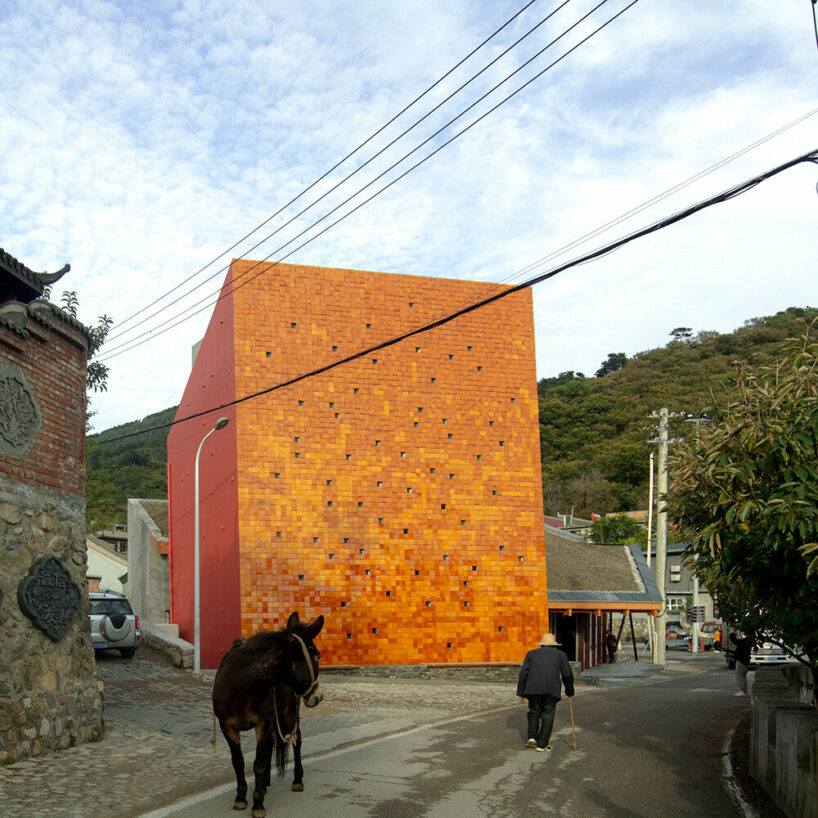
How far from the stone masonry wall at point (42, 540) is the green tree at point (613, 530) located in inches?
1612

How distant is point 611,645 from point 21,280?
32.5 meters

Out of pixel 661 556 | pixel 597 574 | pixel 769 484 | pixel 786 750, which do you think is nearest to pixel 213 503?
pixel 597 574

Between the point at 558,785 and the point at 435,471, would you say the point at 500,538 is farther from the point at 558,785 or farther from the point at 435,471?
the point at 558,785

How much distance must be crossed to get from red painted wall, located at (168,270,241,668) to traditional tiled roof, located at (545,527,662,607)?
10603 mm

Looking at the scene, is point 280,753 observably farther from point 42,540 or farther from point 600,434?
point 600,434

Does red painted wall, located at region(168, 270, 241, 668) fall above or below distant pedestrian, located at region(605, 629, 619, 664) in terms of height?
above

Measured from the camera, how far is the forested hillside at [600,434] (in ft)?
226

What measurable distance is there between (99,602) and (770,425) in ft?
64.7

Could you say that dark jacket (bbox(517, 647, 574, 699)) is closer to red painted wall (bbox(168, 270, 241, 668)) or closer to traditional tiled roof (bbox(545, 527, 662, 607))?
red painted wall (bbox(168, 270, 241, 668))

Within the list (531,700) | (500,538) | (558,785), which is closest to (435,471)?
(500,538)

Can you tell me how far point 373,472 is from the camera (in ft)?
86.6

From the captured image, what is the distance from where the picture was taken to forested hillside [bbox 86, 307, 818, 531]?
226 ft

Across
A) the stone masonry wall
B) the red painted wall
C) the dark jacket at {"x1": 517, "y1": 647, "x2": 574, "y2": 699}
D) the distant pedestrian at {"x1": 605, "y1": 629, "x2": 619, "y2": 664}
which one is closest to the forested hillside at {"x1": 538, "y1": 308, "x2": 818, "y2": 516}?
the distant pedestrian at {"x1": 605, "y1": 629, "x2": 619, "y2": 664}

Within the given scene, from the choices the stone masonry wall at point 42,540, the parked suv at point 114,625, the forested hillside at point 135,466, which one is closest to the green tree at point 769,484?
the stone masonry wall at point 42,540
